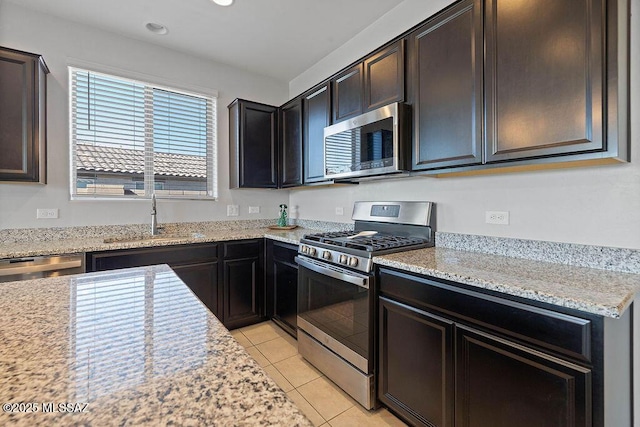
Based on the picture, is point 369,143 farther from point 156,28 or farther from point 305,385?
point 156,28

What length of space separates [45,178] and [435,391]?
321 cm

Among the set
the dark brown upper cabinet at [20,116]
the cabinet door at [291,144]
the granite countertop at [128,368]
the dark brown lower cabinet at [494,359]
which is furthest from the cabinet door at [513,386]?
the dark brown upper cabinet at [20,116]

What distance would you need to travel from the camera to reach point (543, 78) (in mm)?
1370

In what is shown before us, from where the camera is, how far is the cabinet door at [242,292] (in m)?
2.84

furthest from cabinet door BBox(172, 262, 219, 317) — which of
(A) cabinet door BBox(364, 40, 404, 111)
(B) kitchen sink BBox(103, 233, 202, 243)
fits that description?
(A) cabinet door BBox(364, 40, 404, 111)

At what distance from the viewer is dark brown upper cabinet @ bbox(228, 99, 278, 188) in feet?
10.6

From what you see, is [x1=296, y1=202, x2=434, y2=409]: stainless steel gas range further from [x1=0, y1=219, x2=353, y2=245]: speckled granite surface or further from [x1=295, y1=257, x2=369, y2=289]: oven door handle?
[x1=0, y1=219, x2=353, y2=245]: speckled granite surface

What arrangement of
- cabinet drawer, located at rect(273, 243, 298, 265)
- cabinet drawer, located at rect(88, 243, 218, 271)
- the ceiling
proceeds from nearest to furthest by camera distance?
cabinet drawer, located at rect(88, 243, 218, 271) < the ceiling < cabinet drawer, located at rect(273, 243, 298, 265)

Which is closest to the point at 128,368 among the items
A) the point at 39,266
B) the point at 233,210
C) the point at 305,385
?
the point at 305,385

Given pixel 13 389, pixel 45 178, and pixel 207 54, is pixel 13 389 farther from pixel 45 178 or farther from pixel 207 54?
pixel 207 54

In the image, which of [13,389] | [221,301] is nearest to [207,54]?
[221,301]

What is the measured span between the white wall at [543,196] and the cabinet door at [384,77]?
521 mm

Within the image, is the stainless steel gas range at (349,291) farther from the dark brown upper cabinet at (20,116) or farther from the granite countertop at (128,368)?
the dark brown upper cabinet at (20,116)

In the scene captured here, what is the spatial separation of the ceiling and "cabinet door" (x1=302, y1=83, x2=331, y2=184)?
583 mm
